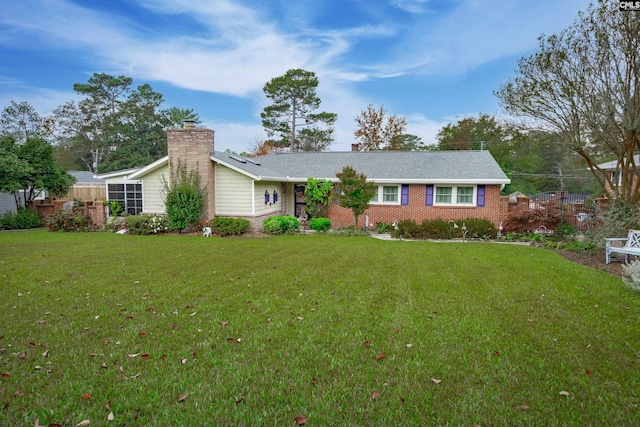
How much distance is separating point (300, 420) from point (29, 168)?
1978 cm

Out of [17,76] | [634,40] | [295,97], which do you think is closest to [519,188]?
[295,97]

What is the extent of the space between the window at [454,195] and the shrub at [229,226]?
8.80 metres

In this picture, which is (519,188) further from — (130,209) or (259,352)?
(259,352)

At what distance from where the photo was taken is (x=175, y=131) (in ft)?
49.6

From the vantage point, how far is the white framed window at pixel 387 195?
56.6 feet

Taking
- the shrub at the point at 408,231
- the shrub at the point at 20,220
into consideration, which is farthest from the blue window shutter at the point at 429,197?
the shrub at the point at 20,220

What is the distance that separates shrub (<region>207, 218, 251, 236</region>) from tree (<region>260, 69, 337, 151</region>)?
2126cm

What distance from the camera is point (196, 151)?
15.1 meters

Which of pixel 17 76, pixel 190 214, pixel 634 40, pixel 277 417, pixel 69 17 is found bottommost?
pixel 277 417

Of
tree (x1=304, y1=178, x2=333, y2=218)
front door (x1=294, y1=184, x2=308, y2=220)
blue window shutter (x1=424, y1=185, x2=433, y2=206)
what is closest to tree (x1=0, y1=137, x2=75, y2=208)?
front door (x1=294, y1=184, x2=308, y2=220)

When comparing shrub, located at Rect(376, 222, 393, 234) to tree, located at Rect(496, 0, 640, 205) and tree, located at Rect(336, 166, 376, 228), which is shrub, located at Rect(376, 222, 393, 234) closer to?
tree, located at Rect(336, 166, 376, 228)

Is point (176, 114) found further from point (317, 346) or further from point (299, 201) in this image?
point (317, 346)

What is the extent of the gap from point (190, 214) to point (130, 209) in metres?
4.42

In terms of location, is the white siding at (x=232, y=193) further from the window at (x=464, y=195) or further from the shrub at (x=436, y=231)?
the window at (x=464, y=195)
